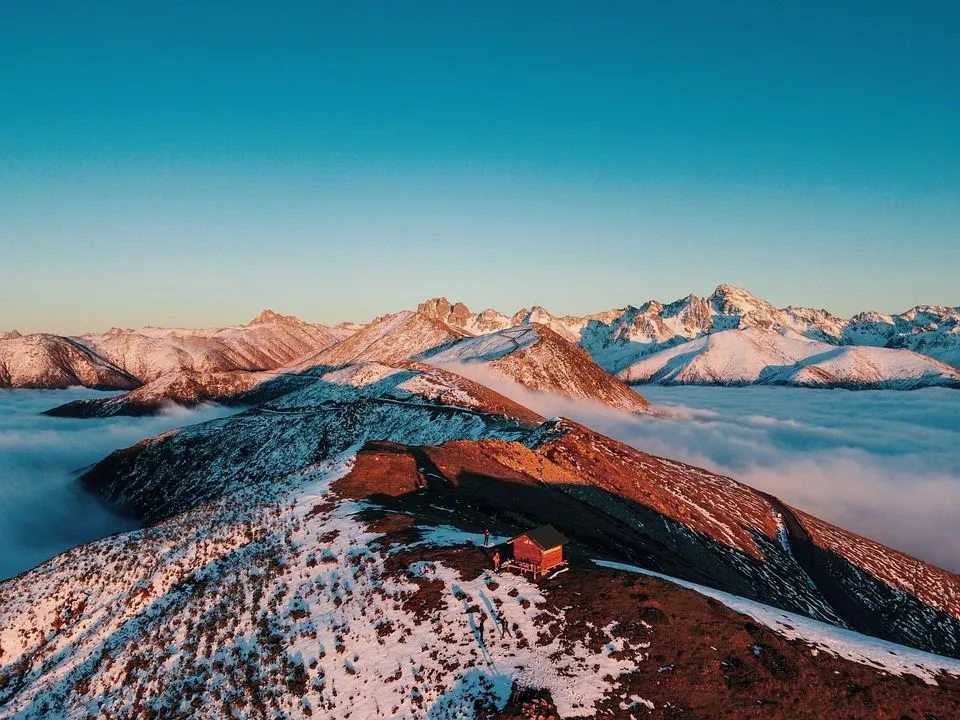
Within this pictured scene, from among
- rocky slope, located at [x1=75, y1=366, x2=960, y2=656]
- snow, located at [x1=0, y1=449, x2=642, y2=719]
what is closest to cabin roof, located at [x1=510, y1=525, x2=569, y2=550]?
snow, located at [x1=0, y1=449, x2=642, y2=719]

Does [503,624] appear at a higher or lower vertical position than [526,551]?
lower

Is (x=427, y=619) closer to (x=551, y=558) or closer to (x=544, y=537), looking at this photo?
(x=544, y=537)

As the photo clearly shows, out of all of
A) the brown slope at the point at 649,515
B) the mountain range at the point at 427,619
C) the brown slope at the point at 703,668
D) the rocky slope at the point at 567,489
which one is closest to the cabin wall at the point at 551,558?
the mountain range at the point at 427,619

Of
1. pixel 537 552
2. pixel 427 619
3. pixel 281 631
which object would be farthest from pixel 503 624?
pixel 281 631

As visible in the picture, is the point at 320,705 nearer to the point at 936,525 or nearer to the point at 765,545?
the point at 765,545

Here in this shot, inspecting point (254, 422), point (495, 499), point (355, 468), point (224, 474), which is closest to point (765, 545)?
point (495, 499)

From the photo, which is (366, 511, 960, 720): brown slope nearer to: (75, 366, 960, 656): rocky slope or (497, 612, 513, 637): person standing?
(497, 612, 513, 637): person standing
